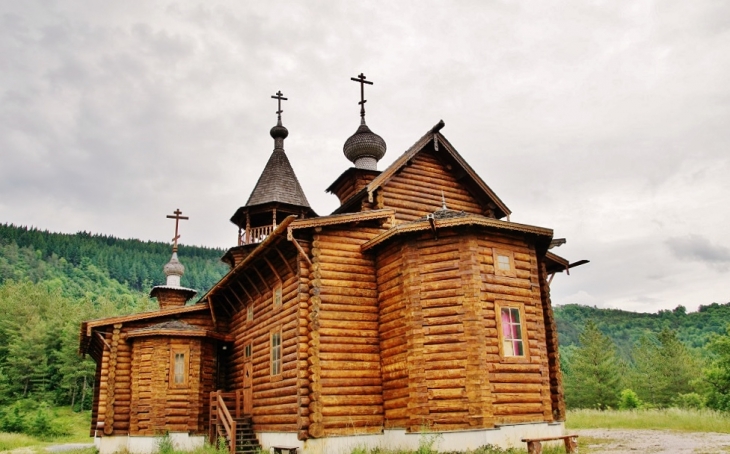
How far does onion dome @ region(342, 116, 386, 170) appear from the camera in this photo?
76.2 feet

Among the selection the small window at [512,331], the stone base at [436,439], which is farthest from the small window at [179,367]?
the small window at [512,331]

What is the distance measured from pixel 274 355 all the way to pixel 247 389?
Result: 9.60ft

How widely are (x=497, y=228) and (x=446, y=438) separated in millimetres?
5336

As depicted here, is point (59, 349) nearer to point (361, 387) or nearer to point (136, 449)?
point (136, 449)

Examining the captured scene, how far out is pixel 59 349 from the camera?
58406 millimetres

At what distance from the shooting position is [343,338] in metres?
16.0

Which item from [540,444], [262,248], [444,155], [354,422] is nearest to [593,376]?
[444,155]

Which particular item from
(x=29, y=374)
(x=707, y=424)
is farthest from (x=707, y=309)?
(x=29, y=374)

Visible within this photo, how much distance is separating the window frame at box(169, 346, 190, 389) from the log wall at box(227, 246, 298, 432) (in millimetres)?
1680

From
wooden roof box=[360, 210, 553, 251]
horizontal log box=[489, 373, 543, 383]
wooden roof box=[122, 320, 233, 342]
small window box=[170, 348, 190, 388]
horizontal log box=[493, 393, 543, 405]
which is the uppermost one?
wooden roof box=[360, 210, 553, 251]

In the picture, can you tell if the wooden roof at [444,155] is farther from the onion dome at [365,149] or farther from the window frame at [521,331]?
the window frame at [521,331]

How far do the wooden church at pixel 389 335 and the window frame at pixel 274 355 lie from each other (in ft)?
0.24

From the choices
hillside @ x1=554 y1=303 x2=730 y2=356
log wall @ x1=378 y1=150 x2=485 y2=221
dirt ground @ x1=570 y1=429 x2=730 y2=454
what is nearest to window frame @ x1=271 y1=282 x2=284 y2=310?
log wall @ x1=378 y1=150 x2=485 y2=221

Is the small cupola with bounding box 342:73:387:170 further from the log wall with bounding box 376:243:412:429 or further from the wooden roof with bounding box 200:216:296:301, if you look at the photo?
the log wall with bounding box 376:243:412:429
